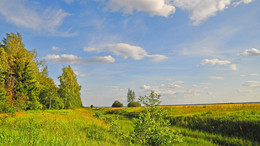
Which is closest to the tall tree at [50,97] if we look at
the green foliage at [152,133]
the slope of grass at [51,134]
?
→ the slope of grass at [51,134]

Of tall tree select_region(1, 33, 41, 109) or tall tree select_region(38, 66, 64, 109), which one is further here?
tall tree select_region(38, 66, 64, 109)

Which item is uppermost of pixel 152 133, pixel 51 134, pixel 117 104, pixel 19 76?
pixel 19 76

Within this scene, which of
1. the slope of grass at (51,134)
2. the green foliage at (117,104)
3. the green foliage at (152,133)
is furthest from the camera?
the green foliage at (117,104)

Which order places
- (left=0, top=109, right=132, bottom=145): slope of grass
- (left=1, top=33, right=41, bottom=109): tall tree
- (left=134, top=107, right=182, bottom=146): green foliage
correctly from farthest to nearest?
(left=1, top=33, right=41, bottom=109): tall tree → (left=134, top=107, right=182, bottom=146): green foliage → (left=0, top=109, right=132, bottom=145): slope of grass

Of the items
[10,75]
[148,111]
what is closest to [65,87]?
[10,75]

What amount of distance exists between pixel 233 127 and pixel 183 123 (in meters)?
5.51

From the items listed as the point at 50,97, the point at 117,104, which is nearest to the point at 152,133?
the point at 50,97

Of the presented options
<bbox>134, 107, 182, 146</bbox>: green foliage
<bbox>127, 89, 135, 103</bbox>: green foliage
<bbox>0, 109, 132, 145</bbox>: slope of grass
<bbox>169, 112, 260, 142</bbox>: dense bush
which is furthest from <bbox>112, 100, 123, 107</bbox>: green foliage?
<bbox>134, 107, 182, 146</bbox>: green foliage

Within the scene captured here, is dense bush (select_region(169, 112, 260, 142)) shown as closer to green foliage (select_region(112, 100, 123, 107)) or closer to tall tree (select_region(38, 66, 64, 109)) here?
tall tree (select_region(38, 66, 64, 109))

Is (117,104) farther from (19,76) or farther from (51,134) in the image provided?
(51,134)

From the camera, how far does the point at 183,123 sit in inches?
693

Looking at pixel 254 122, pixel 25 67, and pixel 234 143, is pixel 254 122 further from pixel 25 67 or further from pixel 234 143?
pixel 25 67

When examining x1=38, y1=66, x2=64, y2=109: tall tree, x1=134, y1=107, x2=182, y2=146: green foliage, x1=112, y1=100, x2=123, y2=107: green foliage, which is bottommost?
x1=112, y1=100, x2=123, y2=107: green foliage

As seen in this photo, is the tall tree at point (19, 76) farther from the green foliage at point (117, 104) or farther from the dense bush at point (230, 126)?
the green foliage at point (117, 104)
